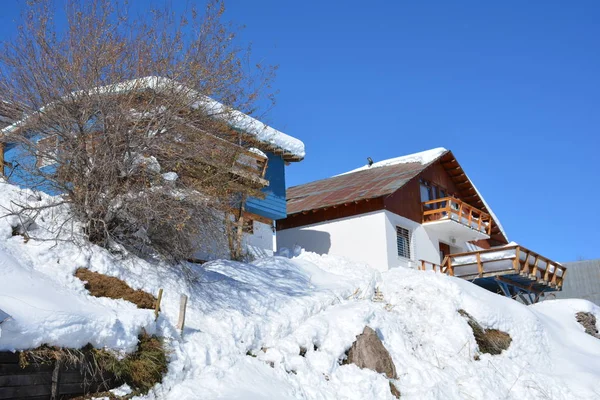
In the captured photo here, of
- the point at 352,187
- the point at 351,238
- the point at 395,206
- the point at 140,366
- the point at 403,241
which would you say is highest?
the point at 352,187

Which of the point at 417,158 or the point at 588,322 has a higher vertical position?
the point at 417,158

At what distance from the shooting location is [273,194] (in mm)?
23156

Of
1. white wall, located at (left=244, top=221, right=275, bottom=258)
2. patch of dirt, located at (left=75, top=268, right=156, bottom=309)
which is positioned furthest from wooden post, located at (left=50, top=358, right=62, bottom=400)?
white wall, located at (left=244, top=221, right=275, bottom=258)

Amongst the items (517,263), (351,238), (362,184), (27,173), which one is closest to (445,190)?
(362,184)

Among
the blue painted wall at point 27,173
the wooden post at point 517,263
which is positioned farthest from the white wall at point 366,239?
the blue painted wall at point 27,173

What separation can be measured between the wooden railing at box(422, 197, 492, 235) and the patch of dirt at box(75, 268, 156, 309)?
18665 millimetres

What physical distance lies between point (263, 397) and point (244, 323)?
2276mm

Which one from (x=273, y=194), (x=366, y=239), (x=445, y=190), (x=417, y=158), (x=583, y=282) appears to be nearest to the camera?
(x=273, y=194)

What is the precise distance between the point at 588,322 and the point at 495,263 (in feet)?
15.8

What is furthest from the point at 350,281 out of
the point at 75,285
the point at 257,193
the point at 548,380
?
the point at 75,285

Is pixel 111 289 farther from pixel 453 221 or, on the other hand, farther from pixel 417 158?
pixel 417 158

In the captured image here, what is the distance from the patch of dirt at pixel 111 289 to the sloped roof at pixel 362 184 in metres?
14.8

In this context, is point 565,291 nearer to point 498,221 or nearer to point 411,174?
point 498,221

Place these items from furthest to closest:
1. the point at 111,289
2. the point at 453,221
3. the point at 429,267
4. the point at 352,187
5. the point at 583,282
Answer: the point at 583,282, the point at 352,187, the point at 453,221, the point at 429,267, the point at 111,289
